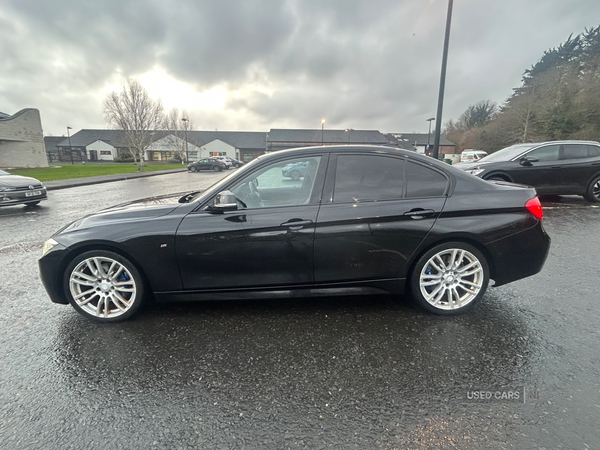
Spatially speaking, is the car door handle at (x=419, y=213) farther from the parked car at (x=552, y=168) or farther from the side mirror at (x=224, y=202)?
the parked car at (x=552, y=168)

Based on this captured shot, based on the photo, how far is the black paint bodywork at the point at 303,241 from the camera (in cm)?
268

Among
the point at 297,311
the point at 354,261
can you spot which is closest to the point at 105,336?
the point at 297,311

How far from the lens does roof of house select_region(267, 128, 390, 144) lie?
67062 mm

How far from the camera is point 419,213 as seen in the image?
2.77 meters

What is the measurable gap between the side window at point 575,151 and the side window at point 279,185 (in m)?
8.76

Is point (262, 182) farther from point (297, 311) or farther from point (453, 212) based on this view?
point (453, 212)

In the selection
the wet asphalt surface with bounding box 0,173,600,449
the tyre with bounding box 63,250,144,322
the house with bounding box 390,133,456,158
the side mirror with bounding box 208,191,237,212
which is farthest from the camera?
the house with bounding box 390,133,456,158

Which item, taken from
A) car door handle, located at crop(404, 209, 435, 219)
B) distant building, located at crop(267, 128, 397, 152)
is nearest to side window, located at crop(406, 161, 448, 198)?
car door handle, located at crop(404, 209, 435, 219)

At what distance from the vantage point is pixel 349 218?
2.71 meters

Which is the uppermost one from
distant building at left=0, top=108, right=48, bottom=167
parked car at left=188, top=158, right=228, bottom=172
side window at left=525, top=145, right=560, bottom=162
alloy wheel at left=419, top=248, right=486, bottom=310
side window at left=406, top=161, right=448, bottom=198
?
distant building at left=0, top=108, right=48, bottom=167

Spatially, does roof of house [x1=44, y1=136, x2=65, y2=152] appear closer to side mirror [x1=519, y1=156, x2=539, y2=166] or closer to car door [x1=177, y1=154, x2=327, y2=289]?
car door [x1=177, y1=154, x2=327, y2=289]

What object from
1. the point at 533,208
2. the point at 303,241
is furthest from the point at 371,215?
the point at 533,208

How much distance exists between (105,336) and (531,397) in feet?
10.9

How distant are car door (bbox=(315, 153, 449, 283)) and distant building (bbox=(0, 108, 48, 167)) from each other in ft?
139
